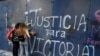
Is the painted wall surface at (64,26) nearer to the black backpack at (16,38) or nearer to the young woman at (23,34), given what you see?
the young woman at (23,34)

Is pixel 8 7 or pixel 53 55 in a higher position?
pixel 8 7

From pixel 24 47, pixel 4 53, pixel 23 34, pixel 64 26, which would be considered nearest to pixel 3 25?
pixel 4 53

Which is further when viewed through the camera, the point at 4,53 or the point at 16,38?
the point at 4,53

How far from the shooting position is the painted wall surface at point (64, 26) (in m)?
9.83

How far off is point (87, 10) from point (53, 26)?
1.82 m

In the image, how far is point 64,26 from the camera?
10883 millimetres

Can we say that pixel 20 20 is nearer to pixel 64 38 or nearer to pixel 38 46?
pixel 38 46

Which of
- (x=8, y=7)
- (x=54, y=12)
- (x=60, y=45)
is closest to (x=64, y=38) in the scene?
(x=60, y=45)

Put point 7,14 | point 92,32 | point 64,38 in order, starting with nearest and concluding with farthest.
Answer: point 92,32 < point 64,38 < point 7,14

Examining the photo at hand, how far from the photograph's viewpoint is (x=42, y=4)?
1185 centimetres

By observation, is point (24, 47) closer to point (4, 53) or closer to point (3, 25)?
point (4, 53)

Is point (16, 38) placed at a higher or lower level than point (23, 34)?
lower

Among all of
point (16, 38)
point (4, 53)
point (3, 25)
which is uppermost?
point (3, 25)

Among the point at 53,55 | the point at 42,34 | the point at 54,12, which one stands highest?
the point at 54,12
